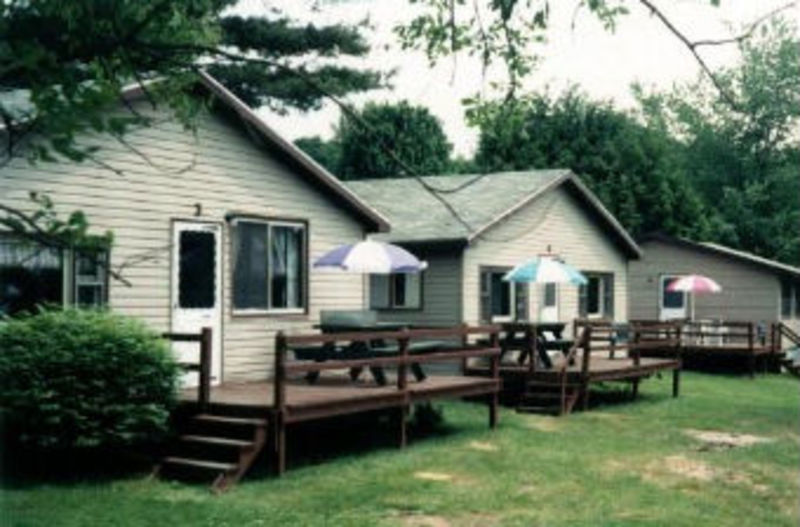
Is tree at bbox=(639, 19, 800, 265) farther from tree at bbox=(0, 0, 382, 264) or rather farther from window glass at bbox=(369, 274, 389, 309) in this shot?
tree at bbox=(0, 0, 382, 264)

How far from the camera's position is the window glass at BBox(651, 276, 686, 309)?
32.5m

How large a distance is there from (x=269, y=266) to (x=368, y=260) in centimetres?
163

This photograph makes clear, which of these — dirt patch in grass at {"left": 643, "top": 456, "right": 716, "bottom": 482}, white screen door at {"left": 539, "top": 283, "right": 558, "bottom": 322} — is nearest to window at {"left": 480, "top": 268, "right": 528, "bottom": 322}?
white screen door at {"left": 539, "top": 283, "right": 558, "bottom": 322}

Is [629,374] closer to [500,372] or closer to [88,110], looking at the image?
[500,372]

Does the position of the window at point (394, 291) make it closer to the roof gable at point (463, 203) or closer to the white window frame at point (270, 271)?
the roof gable at point (463, 203)

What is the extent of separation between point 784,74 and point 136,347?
175 ft

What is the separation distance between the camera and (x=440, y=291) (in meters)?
21.4

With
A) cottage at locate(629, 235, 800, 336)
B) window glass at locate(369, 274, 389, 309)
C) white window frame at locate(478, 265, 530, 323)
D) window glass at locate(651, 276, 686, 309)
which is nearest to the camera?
white window frame at locate(478, 265, 530, 323)

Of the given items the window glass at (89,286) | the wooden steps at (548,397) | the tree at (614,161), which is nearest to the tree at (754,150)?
the tree at (614,161)

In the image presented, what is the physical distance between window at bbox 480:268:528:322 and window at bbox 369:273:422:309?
4.92 feet

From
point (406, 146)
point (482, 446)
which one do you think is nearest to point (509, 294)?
point (482, 446)

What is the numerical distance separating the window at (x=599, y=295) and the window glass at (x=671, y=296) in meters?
5.94

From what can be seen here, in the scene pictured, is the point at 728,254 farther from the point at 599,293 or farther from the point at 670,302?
the point at 599,293

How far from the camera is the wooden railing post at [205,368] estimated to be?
37.0ft
